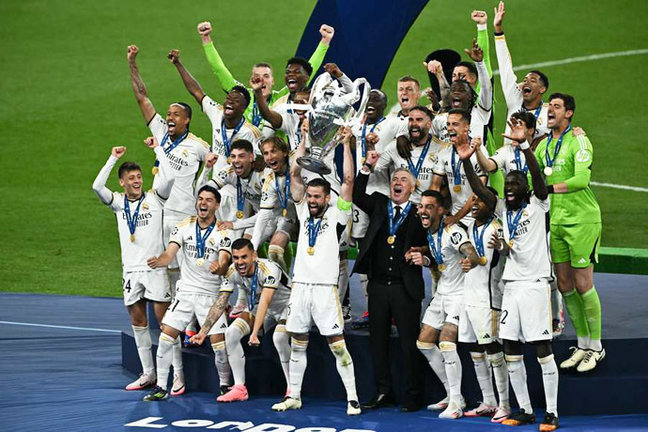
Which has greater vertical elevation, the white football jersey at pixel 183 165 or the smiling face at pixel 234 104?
the smiling face at pixel 234 104

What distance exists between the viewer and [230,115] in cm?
1073

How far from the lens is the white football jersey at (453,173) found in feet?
32.6

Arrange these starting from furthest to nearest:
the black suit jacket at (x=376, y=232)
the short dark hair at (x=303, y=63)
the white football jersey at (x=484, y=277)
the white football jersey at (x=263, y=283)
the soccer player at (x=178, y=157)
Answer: the soccer player at (x=178, y=157) → the short dark hair at (x=303, y=63) → the white football jersey at (x=263, y=283) → the black suit jacket at (x=376, y=232) → the white football jersey at (x=484, y=277)

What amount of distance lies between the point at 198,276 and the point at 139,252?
621 mm

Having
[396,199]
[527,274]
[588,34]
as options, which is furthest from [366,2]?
[588,34]

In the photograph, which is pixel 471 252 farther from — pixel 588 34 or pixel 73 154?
pixel 588 34

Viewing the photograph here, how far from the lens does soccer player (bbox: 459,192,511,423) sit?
30.5ft

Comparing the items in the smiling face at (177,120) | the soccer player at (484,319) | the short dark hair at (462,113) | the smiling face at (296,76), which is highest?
the smiling face at (296,76)

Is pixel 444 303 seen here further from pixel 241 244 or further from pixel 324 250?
pixel 241 244

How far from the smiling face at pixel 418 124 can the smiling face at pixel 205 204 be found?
1.62 m

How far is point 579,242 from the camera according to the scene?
9531mm

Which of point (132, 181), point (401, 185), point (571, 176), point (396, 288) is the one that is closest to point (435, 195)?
point (401, 185)

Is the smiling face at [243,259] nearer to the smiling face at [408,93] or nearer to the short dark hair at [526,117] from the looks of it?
the smiling face at [408,93]

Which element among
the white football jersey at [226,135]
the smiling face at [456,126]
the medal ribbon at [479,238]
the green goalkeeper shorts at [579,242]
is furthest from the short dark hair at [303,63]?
the green goalkeeper shorts at [579,242]
